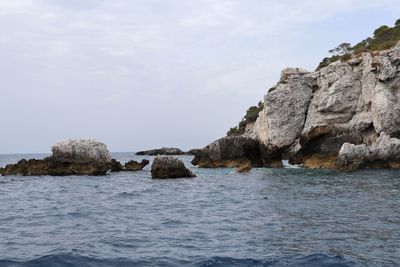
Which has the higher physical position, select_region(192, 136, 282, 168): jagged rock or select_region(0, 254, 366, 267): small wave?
select_region(192, 136, 282, 168): jagged rock

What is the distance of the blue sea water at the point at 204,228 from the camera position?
516 inches

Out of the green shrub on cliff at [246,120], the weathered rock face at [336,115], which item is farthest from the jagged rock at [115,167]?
the green shrub on cliff at [246,120]

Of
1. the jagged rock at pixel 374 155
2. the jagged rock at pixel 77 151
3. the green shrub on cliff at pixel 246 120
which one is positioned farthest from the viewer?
the green shrub on cliff at pixel 246 120

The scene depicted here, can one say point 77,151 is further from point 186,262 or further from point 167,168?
point 186,262

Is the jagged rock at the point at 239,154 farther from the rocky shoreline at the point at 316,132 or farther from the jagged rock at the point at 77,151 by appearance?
the jagged rock at the point at 77,151

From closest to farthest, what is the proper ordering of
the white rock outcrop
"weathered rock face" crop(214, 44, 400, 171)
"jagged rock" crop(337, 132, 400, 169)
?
"jagged rock" crop(337, 132, 400, 169)
"weathered rock face" crop(214, 44, 400, 171)
the white rock outcrop

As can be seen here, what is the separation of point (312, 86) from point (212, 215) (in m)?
46.9

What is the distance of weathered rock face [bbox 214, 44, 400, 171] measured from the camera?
53.1 metres

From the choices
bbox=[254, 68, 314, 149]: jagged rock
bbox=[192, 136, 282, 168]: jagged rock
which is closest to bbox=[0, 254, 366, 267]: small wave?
bbox=[254, 68, 314, 149]: jagged rock

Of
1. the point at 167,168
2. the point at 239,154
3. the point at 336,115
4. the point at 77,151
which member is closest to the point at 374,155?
the point at 336,115

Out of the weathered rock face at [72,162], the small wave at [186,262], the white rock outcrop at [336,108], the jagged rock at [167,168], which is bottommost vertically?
the small wave at [186,262]

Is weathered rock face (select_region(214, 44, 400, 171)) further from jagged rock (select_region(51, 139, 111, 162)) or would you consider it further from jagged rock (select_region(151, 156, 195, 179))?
jagged rock (select_region(51, 139, 111, 162))

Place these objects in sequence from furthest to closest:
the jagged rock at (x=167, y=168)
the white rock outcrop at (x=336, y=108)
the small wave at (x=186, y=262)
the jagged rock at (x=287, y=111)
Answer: the jagged rock at (x=287, y=111) < the white rock outcrop at (x=336, y=108) < the jagged rock at (x=167, y=168) < the small wave at (x=186, y=262)

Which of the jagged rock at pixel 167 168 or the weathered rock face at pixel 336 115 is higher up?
the weathered rock face at pixel 336 115
